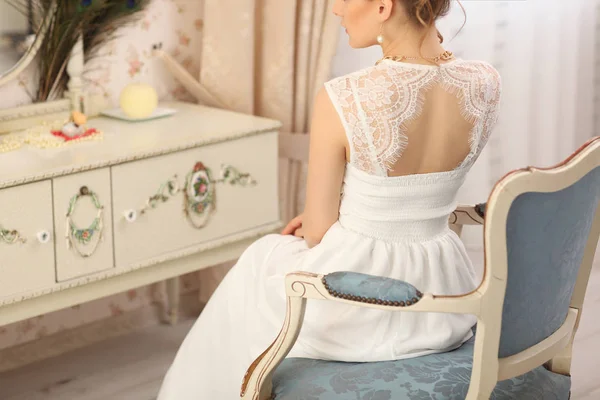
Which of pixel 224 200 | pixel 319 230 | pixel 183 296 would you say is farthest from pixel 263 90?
pixel 319 230

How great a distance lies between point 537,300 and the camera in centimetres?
162

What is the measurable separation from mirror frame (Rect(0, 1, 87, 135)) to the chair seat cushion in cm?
136

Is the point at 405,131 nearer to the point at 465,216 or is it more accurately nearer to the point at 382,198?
the point at 382,198

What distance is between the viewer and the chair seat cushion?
169 cm

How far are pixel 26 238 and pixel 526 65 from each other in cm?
202

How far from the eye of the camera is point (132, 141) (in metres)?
2.65

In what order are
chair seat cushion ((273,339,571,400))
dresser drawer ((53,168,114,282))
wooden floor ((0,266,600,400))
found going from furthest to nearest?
1. wooden floor ((0,266,600,400))
2. dresser drawer ((53,168,114,282))
3. chair seat cushion ((273,339,571,400))

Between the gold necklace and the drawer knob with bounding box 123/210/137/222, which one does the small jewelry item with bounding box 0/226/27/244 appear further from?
the gold necklace

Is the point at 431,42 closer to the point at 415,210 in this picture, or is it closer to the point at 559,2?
the point at 415,210

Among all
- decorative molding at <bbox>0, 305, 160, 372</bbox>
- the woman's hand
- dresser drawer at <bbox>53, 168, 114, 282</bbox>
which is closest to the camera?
the woman's hand

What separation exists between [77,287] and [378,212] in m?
0.97

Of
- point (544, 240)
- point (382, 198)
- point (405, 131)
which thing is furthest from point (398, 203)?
point (544, 240)

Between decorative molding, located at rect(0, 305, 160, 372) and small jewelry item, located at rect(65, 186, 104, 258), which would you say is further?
decorative molding, located at rect(0, 305, 160, 372)

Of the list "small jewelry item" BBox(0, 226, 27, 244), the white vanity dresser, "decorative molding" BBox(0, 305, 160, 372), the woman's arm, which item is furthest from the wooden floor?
the woman's arm
